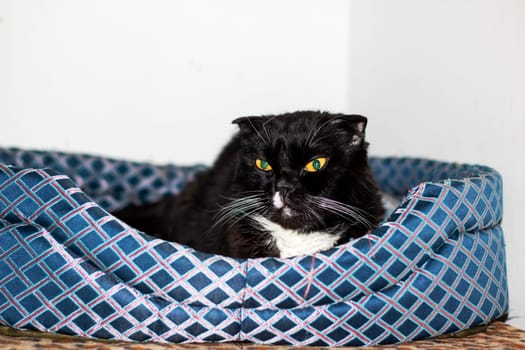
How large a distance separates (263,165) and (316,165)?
0.15 meters

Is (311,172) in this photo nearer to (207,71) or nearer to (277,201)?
(277,201)

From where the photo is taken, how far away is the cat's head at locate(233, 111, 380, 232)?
147cm

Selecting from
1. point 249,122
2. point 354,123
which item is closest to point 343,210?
point 354,123

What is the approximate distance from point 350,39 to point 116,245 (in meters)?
1.78

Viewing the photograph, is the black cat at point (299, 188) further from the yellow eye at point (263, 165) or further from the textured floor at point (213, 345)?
the textured floor at point (213, 345)

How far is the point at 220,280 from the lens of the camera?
1325 mm

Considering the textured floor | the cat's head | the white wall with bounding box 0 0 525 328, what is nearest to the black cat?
the cat's head

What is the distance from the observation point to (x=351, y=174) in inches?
61.1

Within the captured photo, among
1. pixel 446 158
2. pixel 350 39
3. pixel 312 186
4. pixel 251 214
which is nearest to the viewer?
pixel 312 186

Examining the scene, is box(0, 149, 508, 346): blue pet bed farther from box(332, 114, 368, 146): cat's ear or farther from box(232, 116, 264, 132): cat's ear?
box(232, 116, 264, 132): cat's ear

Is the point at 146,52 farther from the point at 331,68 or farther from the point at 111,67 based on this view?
the point at 331,68

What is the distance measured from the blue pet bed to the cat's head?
6.3 inches

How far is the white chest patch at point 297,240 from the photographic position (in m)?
1.55

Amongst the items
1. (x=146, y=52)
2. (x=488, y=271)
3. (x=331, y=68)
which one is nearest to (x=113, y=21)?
(x=146, y=52)
